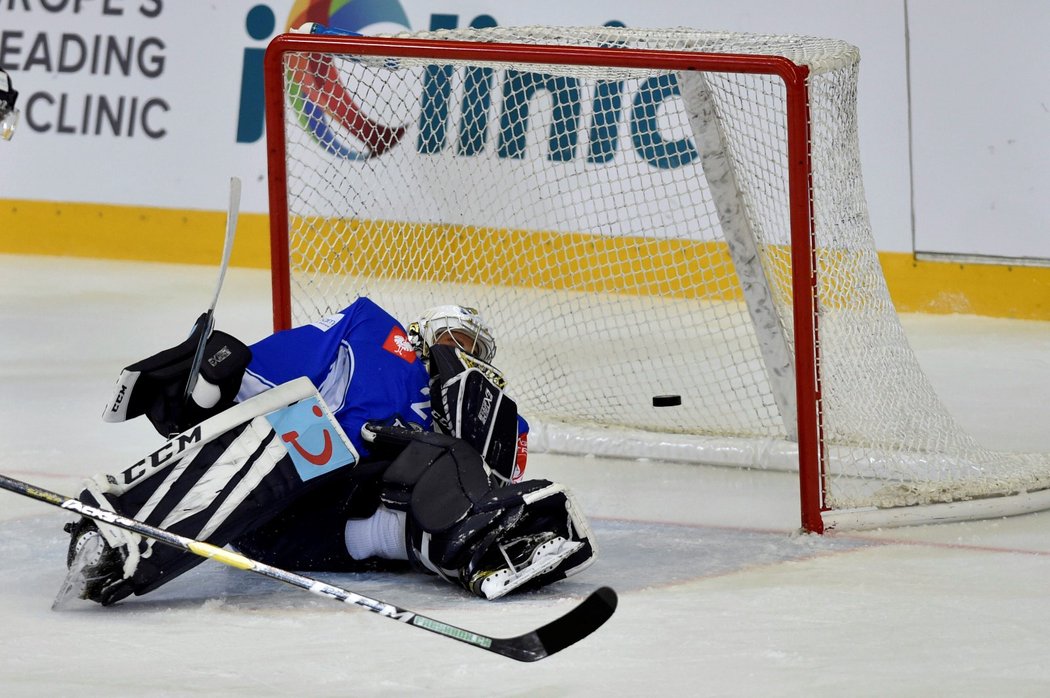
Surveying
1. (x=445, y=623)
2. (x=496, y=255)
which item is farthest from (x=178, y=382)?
(x=496, y=255)

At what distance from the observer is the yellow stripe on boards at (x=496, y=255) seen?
4.52m

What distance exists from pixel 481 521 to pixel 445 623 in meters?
0.29

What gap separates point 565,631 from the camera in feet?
7.47

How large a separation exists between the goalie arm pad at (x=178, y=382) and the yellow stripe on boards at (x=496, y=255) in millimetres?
1312

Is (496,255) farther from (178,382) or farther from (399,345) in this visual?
(178,382)

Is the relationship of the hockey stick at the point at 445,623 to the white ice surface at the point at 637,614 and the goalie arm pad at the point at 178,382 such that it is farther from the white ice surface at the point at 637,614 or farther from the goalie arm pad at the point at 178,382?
the goalie arm pad at the point at 178,382

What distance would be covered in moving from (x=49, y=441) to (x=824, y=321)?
2033mm

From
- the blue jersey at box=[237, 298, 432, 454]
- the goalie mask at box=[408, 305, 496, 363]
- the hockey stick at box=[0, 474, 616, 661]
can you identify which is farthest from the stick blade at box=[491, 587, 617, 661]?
the goalie mask at box=[408, 305, 496, 363]

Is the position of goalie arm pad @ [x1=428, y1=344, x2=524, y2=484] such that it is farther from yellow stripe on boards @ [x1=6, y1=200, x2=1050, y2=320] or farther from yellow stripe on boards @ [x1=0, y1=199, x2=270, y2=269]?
yellow stripe on boards @ [x1=0, y1=199, x2=270, y2=269]

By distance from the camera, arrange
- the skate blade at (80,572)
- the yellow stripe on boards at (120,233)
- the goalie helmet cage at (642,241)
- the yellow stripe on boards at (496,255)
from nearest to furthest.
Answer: the skate blade at (80,572), the goalie helmet cage at (642,241), the yellow stripe on boards at (496,255), the yellow stripe on boards at (120,233)

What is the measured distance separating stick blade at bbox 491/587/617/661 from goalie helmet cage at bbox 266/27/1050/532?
976 mm

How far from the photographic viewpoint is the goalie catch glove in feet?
8.52

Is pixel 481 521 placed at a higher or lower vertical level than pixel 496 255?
lower

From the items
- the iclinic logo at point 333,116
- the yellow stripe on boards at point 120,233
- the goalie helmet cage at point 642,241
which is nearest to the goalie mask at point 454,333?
the goalie helmet cage at point 642,241
